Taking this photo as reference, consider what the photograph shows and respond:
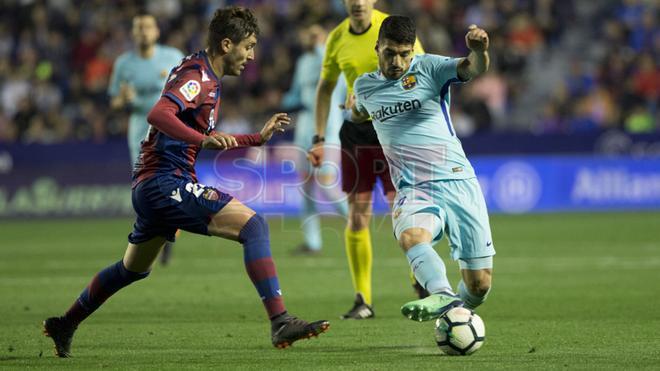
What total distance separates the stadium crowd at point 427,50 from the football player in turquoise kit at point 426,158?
13996mm

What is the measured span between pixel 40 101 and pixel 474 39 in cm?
1735

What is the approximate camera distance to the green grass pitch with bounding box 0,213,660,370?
6887 mm

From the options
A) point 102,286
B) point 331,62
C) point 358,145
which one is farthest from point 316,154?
point 102,286

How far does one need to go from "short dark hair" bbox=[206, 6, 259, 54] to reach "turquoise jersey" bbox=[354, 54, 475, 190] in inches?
39.6

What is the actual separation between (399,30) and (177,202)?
1.72 meters

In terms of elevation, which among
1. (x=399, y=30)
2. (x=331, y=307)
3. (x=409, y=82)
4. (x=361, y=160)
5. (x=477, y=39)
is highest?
(x=399, y=30)

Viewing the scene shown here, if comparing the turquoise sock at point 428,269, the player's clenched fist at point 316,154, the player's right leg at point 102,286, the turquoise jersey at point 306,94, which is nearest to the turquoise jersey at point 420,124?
the turquoise sock at point 428,269

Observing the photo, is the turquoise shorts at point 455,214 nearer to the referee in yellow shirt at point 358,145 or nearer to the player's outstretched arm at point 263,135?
the player's outstretched arm at point 263,135

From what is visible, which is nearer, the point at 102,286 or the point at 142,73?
the point at 102,286

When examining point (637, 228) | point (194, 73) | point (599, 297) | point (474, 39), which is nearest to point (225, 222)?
point (194, 73)

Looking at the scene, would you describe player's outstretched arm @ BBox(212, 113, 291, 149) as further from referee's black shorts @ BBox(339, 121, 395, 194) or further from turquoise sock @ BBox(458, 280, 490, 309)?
referee's black shorts @ BBox(339, 121, 395, 194)

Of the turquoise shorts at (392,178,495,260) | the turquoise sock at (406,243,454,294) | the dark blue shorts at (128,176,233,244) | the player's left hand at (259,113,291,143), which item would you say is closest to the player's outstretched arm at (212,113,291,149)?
the player's left hand at (259,113,291,143)

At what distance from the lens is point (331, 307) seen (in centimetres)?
963

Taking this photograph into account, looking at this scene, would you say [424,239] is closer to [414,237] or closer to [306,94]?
[414,237]
